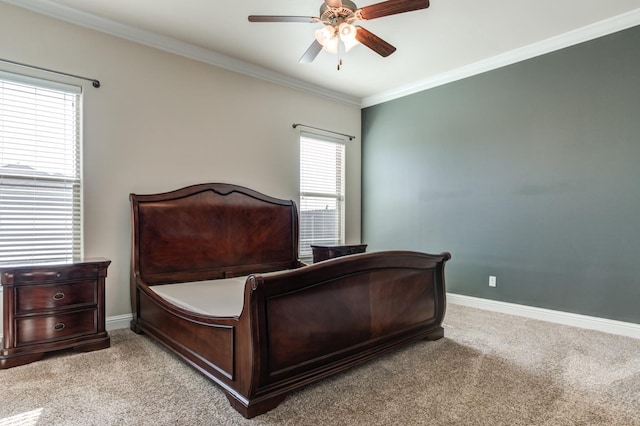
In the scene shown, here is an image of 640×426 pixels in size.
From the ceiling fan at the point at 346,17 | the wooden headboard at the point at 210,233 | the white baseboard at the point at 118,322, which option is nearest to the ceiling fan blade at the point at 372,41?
the ceiling fan at the point at 346,17

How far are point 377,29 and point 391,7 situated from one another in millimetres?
1119

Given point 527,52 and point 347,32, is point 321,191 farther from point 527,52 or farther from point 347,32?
point 527,52

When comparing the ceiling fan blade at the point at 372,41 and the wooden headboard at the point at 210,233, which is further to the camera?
the wooden headboard at the point at 210,233

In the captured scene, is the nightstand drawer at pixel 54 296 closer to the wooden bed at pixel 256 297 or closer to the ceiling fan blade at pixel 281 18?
the wooden bed at pixel 256 297

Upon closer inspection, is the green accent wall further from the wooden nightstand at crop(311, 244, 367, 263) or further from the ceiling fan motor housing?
the ceiling fan motor housing

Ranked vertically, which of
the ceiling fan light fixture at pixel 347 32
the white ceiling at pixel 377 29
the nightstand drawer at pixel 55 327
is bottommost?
the nightstand drawer at pixel 55 327

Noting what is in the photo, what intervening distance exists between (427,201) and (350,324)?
2810 millimetres

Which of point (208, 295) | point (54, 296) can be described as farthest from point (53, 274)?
point (208, 295)

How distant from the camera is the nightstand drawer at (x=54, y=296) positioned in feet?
8.15

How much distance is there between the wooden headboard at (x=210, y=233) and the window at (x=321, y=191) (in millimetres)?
561

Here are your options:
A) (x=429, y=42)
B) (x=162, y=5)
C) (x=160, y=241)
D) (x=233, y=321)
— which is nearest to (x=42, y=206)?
(x=160, y=241)

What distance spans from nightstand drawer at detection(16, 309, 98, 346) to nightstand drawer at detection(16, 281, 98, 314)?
7 centimetres

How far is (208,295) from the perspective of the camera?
2729 mm

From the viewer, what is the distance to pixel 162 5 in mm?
3000
